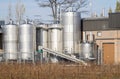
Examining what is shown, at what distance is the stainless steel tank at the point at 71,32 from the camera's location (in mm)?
45938

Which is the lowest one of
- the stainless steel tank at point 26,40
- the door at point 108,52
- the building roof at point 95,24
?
the door at point 108,52

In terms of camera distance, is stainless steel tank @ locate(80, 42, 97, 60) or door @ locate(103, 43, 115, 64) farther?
door @ locate(103, 43, 115, 64)

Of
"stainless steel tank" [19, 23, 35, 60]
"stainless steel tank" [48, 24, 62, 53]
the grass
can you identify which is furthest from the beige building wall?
the grass

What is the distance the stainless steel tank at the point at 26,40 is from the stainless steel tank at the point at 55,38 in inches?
117

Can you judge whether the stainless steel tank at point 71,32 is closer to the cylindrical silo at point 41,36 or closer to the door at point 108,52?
the cylindrical silo at point 41,36

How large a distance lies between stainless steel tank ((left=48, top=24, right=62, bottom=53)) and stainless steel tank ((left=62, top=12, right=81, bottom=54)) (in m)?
0.65

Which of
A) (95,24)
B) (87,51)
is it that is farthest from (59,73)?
(95,24)

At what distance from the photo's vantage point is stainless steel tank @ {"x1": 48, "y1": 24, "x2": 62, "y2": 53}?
46406 mm

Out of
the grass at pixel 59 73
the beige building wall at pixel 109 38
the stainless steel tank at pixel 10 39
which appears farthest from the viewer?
the beige building wall at pixel 109 38

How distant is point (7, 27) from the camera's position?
148 ft

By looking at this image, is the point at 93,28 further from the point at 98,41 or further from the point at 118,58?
the point at 118,58

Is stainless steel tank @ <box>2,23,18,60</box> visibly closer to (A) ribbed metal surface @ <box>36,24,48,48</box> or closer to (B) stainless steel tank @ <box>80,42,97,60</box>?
(A) ribbed metal surface @ <box>36,24,48,48</box>

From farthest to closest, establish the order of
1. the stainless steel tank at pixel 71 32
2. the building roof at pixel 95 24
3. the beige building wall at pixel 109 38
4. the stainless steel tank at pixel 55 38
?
the building roof at pixel 95 24
the stainless steel tank at pixel 55 38
the stainless steel tank at pixel 71 32
the beige building wall at pixel 109 38

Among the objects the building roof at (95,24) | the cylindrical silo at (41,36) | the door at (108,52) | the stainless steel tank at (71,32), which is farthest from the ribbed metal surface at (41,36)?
the door at (108,52)
